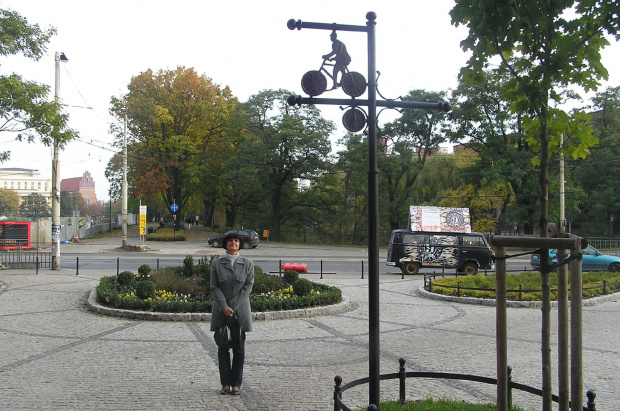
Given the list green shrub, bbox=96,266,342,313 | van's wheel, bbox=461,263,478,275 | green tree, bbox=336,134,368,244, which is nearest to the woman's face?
green shrub, bbox=96,266,342,313

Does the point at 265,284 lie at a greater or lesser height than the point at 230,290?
lesser

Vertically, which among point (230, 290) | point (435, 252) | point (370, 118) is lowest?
point (435, 252)

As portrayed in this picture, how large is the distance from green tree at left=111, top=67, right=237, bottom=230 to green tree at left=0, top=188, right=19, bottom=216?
52.7 m

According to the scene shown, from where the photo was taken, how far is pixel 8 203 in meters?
98.6

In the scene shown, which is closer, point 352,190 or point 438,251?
point 438,251

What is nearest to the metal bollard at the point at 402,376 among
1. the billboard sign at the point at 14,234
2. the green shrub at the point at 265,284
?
the green shrub at the point at 265,284

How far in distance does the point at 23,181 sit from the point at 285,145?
119 metres

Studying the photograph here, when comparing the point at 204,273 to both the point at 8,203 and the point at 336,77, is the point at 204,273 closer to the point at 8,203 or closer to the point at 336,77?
the point at 336,77

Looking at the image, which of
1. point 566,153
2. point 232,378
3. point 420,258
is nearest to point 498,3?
point 566,153

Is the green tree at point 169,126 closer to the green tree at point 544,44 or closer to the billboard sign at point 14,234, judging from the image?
the billboard sign at point 14,234

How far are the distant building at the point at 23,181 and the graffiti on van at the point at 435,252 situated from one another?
133 meters

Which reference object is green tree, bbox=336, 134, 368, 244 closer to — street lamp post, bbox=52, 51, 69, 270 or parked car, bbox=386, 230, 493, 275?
parked car, bbox=386, 230, 493, 275

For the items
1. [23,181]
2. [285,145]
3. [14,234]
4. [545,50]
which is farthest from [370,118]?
[23,181]

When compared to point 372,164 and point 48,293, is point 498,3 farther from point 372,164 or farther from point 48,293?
point 48,293
